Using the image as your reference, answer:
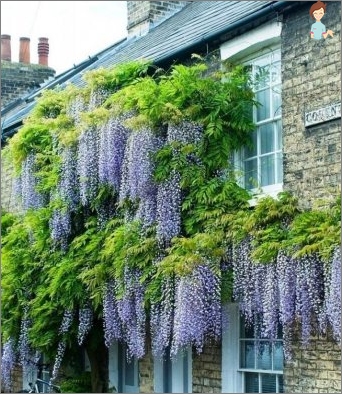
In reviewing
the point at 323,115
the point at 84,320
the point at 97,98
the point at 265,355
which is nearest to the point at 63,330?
the point at 84,320

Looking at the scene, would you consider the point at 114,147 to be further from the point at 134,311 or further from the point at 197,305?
the point at 197,305

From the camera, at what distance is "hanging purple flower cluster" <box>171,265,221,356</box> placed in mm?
11023

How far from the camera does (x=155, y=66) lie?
43.2 ft

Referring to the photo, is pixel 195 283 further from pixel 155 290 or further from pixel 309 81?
pixel 309 81

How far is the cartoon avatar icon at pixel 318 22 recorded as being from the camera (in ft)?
34.4

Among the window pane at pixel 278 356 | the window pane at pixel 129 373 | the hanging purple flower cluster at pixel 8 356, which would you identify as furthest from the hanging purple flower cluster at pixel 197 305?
the hanging purple flower cluster at pixel 8 356

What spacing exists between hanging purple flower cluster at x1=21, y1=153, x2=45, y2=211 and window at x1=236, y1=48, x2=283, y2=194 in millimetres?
3584

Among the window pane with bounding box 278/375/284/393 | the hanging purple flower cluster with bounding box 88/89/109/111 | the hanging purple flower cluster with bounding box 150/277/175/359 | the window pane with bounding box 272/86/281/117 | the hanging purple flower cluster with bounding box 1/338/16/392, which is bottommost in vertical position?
the window pane with bounding box 278/375/284/393

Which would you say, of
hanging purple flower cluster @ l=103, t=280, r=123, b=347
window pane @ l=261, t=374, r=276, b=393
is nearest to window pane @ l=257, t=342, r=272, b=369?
window pane @ l=261, t=374, r=276, b=393

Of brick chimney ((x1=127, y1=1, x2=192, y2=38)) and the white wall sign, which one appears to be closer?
the white wall sign

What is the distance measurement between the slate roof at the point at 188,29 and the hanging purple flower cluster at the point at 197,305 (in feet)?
9.37

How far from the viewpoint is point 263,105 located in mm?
11695

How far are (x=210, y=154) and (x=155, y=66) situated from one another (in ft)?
6.34

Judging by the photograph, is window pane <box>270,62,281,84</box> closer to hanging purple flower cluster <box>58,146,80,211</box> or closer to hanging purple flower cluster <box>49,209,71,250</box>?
hanging purple flower cluster <box>58,146,80,211</box>
